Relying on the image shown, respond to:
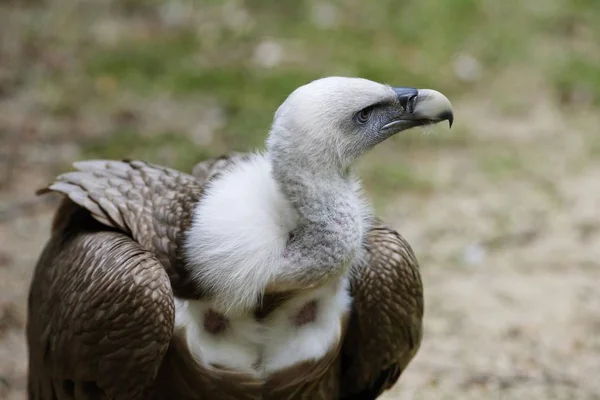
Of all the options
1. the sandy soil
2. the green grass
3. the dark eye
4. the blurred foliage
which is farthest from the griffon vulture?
the blurred foliage

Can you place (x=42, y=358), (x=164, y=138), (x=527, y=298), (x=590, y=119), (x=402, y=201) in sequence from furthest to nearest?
(x=590, y=119) → (x=164, y=138) → (x=402, y=201) → (x=527, y=298) → (x=42, y=358)

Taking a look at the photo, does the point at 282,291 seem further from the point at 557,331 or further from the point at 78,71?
the point at 78,71

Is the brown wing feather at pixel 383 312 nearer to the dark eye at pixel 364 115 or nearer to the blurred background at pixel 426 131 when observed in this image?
the dark eye at pixel 364 115

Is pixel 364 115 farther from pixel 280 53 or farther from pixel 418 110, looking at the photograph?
pixel 280 53

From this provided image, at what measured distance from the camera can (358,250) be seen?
12.5 ft

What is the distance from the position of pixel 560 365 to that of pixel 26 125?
4.32m

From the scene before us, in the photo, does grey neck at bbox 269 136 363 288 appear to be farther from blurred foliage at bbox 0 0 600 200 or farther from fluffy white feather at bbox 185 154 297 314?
blurred foliage at bbox 0 0 600 200

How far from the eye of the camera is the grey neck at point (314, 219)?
3578 mm

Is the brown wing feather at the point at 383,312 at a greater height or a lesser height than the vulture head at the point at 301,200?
lesser

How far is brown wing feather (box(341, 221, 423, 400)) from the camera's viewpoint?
402 cm

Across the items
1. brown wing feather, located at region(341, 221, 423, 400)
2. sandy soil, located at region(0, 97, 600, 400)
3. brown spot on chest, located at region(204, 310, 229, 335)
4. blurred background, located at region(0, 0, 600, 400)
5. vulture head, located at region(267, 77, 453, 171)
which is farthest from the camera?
blurred background, located at region(0, 0, 600, 400)

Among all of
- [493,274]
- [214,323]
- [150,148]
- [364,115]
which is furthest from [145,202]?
[150,148]

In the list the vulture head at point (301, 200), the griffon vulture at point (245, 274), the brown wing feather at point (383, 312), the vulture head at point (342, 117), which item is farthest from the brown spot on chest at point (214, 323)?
the vulture head at point (342, 117)

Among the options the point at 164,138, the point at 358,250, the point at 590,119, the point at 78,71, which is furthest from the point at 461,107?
the point at 358,250
